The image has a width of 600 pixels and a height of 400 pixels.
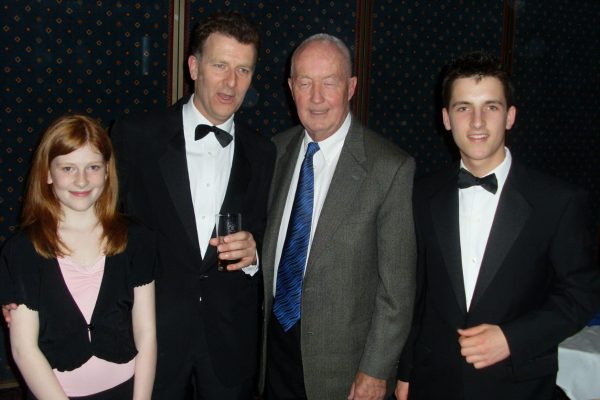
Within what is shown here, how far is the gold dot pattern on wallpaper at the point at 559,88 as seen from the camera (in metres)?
4.33

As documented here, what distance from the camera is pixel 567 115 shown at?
15.0 feet

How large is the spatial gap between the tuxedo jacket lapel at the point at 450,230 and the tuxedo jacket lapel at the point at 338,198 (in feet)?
1.02

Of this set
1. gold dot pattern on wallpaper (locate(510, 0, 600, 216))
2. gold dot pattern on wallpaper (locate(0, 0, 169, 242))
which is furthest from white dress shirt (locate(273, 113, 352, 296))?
gold dot pattern on wallpaper (locate(510, 0, 600, 216))

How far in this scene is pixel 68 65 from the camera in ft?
9.99

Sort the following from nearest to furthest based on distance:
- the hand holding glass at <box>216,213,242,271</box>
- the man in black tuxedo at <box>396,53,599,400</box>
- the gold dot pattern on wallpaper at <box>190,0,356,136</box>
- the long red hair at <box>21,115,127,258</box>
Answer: the man in black tuxedo at <box>396,53,599,400</box> < the long red hair at <box>21,115,127,258</box> < the hand holding glass at <box>216,213,242,271</box> < the gold dot pattern on wallpaper at <box>190,0,356,136</box>

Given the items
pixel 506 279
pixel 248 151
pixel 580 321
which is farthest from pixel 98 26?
pixel 580 321

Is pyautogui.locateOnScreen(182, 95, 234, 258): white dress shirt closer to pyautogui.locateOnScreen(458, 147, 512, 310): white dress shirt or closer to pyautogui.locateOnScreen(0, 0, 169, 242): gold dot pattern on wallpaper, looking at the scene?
pyautogui.locateOnScreen(458, 147, 512, 310): white dress shirt

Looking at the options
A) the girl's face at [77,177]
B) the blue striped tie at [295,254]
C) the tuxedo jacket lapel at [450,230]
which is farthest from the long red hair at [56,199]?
the tuxedo jacket lapel at [450,230]

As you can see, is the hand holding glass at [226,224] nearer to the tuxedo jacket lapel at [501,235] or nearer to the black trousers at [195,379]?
the black trousers at [195,379]

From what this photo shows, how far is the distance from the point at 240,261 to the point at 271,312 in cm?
32

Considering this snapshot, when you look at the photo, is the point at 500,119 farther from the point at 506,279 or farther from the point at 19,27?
the point at 19,27

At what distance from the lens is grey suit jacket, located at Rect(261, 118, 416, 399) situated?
1955 millimetres

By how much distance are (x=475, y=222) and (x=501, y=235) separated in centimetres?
13

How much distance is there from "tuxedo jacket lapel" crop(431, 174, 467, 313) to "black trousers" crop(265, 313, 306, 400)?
0.66 metres
